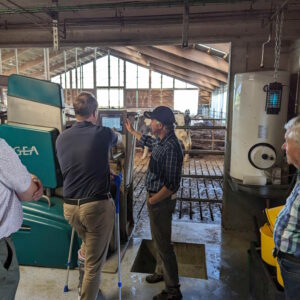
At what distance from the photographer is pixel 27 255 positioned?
2461 millimetres

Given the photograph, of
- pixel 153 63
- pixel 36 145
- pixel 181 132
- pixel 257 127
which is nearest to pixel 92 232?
pixel 36 145

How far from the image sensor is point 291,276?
4.00ft

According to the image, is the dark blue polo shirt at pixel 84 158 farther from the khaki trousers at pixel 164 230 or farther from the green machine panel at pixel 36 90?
the green machine panel at pixel 36 90

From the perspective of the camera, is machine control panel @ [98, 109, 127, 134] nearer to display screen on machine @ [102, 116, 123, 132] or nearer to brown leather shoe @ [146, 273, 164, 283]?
display screen on machine @ [102, 116, 123, 132]

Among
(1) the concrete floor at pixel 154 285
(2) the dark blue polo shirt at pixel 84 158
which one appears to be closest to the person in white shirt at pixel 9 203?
(2) the dark blue polo shirt at pixel 84 158

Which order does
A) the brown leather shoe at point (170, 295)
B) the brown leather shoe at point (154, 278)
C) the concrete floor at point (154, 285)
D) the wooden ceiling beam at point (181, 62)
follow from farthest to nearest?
the wooden ceiling beam at point (181, 62) < the brown leather shoe at point (154, 278) < the concrete floor at point (154, 285) < the brown leather shoe at point (170, 295)

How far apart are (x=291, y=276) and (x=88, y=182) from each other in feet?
3.95

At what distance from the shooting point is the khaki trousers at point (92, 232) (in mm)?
1765

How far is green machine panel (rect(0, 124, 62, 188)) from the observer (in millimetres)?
2283

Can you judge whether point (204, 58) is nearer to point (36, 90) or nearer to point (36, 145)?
point (36, 90)

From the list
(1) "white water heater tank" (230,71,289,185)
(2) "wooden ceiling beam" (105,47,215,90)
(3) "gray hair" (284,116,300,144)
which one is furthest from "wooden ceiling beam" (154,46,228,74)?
(3) "gray hair" (284,116,300,144)

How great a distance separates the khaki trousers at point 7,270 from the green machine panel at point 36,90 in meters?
1.44

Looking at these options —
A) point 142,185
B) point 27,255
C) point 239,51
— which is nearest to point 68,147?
point 27,255

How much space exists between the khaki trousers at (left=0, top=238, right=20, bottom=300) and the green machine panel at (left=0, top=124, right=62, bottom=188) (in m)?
1.21
